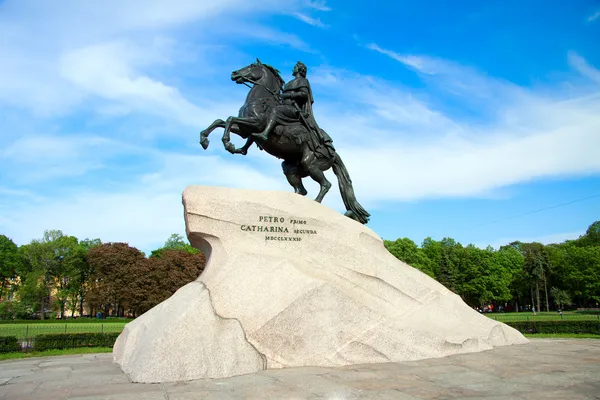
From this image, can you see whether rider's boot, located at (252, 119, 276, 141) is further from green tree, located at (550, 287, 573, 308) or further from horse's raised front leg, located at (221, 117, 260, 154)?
green tree, located at (550, 287, 573, 308)

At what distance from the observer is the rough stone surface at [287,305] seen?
764 centimetres

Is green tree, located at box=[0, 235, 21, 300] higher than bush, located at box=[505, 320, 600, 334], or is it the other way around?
green tree, located at box=[0, 235, 21, 300]

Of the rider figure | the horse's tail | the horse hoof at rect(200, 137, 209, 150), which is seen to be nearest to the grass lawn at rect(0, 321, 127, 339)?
the horse hoof at rect(200, 137, 209, 150)

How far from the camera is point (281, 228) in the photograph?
384 inches

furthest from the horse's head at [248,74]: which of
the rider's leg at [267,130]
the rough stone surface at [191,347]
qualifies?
the rough stone surface at [191,347]

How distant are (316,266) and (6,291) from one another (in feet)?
192

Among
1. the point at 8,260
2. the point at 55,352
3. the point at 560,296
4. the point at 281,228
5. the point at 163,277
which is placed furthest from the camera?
the point at 560,296

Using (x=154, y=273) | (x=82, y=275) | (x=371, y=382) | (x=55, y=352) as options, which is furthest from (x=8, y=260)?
(x=371, y=382)

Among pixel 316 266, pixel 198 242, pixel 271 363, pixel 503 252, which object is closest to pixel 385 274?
pixel 316 266

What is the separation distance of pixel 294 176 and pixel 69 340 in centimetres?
952

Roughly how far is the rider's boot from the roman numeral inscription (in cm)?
252

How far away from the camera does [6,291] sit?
55.1 metres

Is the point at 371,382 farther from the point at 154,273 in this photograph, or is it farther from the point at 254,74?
the point at 154,273

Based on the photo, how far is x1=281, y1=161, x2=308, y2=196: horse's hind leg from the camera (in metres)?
12.8
